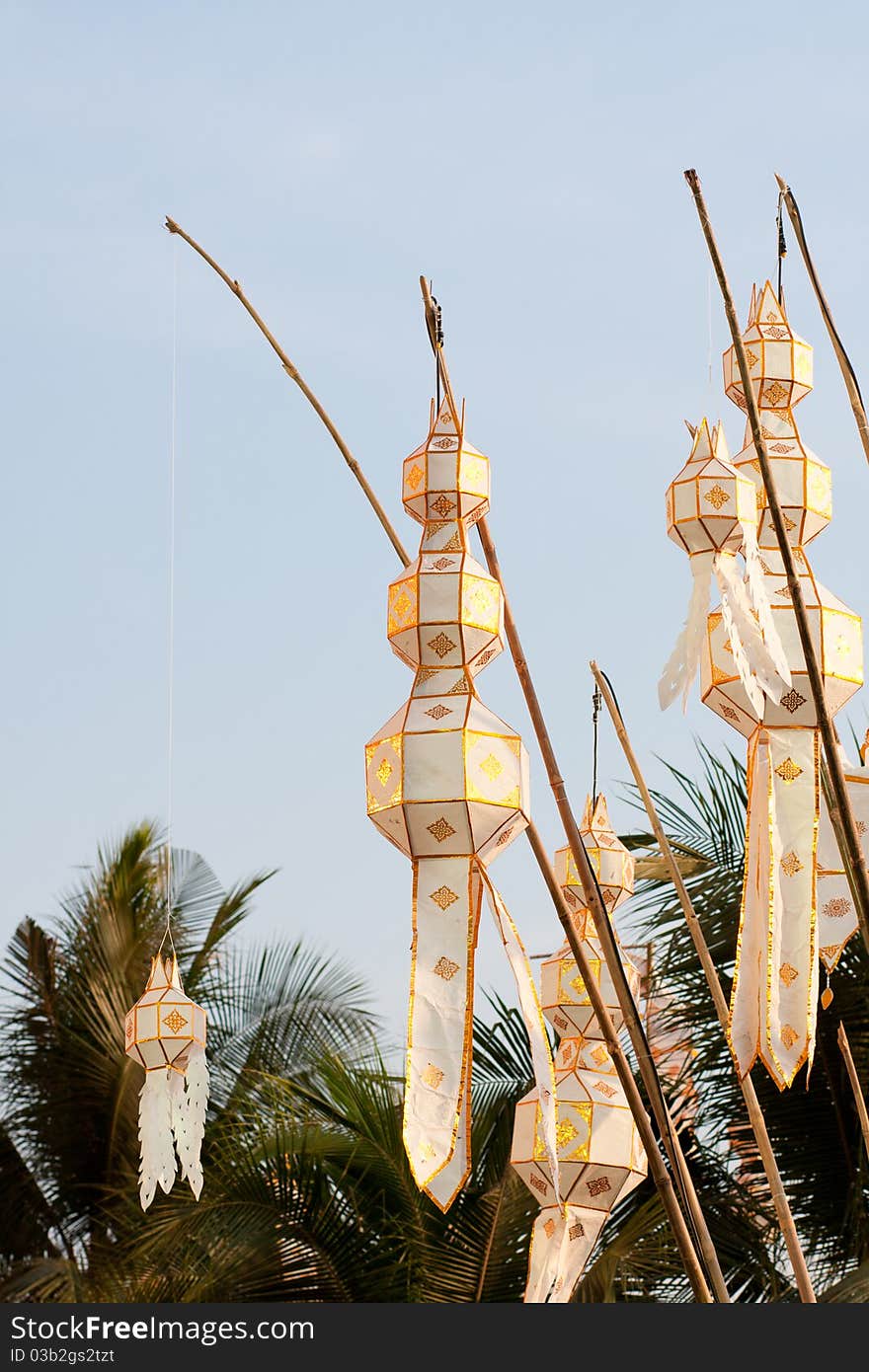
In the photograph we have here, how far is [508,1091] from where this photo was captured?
6.00 metres

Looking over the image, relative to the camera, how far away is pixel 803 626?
75.5 inches

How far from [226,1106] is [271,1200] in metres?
1.18

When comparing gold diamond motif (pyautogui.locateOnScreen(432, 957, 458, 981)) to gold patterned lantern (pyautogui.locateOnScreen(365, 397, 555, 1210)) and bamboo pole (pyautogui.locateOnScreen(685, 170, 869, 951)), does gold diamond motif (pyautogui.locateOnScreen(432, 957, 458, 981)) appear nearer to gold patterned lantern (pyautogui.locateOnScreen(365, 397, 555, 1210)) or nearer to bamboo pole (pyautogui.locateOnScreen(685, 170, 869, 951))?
gold patterned lantern (pyautogui.locateOnScreen(365, 397, 555, 1210))

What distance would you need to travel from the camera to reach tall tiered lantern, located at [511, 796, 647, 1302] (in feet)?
7.95

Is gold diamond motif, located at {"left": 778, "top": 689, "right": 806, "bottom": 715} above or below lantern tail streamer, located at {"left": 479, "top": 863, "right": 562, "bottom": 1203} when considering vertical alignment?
above

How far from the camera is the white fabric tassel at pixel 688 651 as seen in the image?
2064 millimetres

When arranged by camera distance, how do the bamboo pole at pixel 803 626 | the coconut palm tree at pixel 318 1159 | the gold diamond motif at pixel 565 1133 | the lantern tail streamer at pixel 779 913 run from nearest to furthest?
A: the bamboo pole at pixel 803 626
the lantern tail streamer at pixel 779 913
the gold diamond motif at pixel 565 1133
the coconut palm tree at pixel 318 1159

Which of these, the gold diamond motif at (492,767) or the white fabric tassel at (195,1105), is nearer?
the gold diamond motif at (492,767)

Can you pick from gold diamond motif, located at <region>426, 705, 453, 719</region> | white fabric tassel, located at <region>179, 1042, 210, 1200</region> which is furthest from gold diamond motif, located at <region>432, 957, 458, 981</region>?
white fabric tassel, located at <region>179, 1042, 210, 1200</region>

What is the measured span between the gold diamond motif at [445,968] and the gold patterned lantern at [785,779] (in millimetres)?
295

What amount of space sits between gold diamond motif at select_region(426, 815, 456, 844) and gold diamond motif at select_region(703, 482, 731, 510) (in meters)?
0.48

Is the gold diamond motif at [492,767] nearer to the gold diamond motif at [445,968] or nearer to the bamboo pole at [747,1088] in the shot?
the gold diamond motif at [445,968]

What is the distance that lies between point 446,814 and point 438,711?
0.41ft

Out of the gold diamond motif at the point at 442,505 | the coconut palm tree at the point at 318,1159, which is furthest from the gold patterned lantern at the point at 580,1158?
the coconut palm tree at the point at 318,1159
